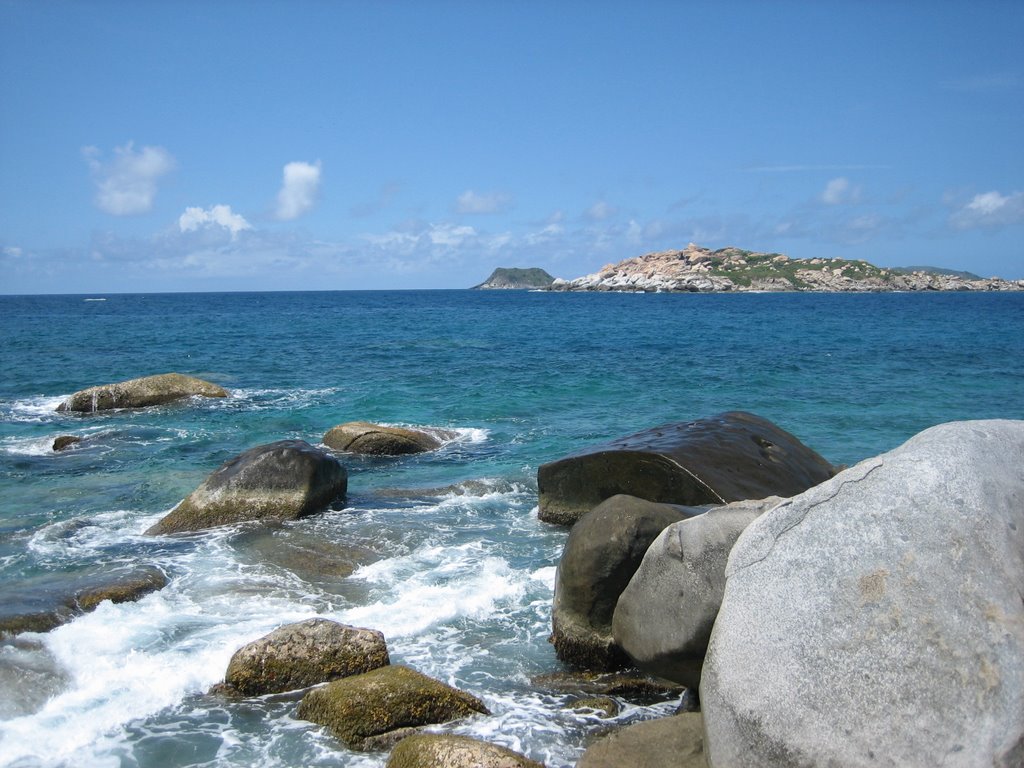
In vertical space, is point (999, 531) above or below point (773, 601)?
above

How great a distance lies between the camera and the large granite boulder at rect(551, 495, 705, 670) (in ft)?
28.6

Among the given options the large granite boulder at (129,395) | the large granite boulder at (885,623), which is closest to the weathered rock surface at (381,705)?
the large granite boulder at (885,623)

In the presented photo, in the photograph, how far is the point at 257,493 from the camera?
47.0 ft

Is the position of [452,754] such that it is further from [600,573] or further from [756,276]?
[756,276]

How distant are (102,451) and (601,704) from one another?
16.4m

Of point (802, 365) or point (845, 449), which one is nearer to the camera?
point (845, 449)

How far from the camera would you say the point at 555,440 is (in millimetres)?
21359

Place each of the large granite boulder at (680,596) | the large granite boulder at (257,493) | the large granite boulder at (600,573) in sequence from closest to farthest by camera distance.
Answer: the large granite boulder at (680,596), the large granite boulder at (600,573), the large granite boulder at (257,493)

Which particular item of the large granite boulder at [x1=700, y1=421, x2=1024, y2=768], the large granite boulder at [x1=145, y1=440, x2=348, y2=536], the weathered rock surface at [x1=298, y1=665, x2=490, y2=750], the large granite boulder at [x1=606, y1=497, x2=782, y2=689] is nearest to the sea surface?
the weathered rock surface at [x1=298, y1=665, x2=490, y2=750]

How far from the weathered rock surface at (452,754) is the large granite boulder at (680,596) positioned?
1.48 metres

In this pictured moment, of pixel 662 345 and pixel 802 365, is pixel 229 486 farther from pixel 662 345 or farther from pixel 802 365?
pixel 662 345

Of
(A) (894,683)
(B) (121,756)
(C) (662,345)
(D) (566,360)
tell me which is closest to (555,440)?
(B) (121,756)

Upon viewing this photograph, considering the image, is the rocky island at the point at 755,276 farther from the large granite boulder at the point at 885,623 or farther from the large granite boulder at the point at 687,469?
the large granite boulder at the point at 885,623

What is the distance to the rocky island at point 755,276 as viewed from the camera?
531 feet
